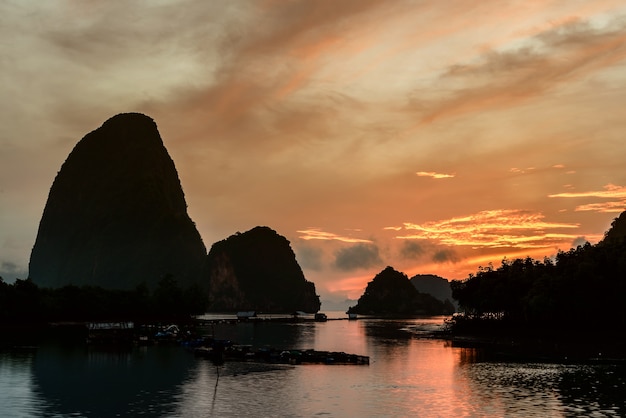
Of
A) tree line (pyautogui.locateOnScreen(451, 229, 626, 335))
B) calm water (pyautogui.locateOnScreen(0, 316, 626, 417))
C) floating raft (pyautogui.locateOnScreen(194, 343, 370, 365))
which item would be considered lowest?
calm water (pyautogui.locateOnScreen(0, 316, 626, 417))

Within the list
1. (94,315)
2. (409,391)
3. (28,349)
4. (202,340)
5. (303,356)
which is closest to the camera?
(409,391)

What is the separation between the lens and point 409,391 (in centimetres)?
6950

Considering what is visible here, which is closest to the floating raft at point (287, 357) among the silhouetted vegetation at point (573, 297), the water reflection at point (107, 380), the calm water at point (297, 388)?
the calm water at point (297, 388)

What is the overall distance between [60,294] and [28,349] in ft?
302

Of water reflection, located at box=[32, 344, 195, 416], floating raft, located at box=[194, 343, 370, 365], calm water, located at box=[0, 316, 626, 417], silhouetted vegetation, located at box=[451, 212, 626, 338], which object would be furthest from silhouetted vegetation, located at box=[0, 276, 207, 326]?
silhouetted vegetation, located at box=[451, 212, 626, 338]

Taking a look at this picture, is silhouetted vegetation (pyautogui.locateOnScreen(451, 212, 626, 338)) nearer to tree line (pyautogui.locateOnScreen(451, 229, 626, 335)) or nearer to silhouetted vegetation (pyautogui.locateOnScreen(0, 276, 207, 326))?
tree line (pyautogui.locateOnScreen(451, 229, 626, 335))

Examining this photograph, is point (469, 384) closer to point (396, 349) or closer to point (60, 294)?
point (396, 349)

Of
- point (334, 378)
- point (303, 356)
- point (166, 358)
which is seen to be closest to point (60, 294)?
point (166, 358)

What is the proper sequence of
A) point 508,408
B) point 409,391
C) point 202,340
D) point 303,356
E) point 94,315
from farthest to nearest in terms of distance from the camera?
1. point 94,315
2. point 202,340
3. point 303,356
4. point 409,391
5. point 508,408

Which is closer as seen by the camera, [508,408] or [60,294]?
[508,408]

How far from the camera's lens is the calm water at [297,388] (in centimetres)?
5656

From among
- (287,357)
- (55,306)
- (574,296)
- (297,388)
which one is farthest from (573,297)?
(55,306)

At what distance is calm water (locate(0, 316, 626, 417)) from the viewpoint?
56.6 metres

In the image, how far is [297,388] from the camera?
225 ft
